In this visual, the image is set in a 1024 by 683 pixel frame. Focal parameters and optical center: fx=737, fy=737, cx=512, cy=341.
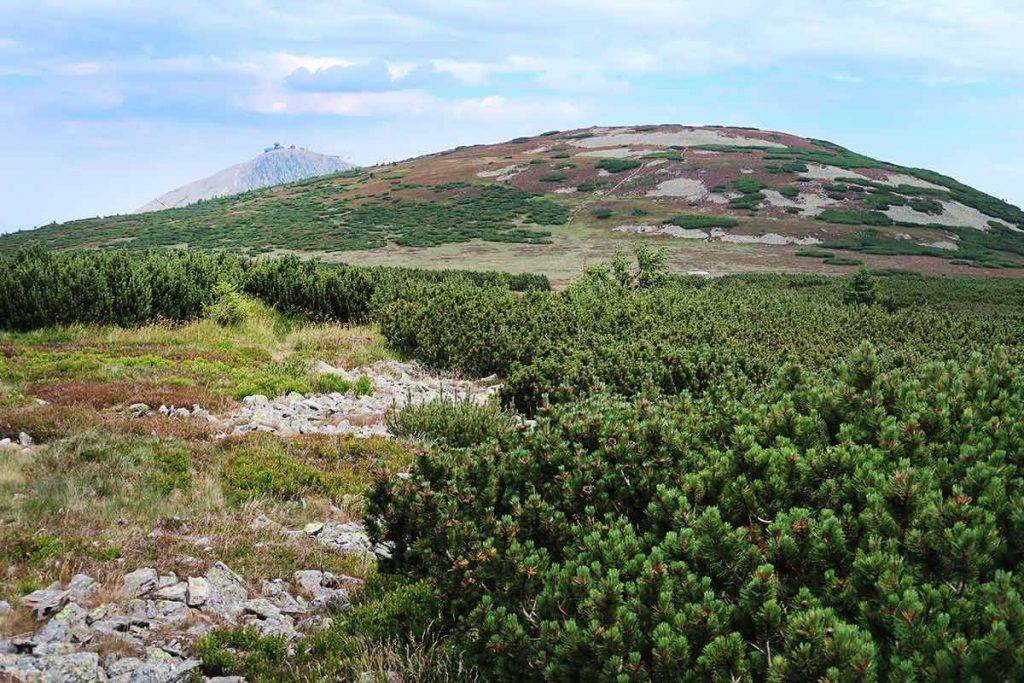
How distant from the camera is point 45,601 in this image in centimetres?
440

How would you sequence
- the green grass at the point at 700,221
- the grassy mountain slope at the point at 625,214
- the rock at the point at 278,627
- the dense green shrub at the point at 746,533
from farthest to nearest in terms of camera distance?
the green grass at the point at 700,221
the grassy mountain slope at the point at 625,214
the rock at the point at 278,627
the dense green shrub at the point at 746,533

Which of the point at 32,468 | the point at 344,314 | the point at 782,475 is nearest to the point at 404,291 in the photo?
the point at 344,314

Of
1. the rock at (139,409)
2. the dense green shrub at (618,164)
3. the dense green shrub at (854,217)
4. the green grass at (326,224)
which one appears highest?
the dense green shrub at (618,164)

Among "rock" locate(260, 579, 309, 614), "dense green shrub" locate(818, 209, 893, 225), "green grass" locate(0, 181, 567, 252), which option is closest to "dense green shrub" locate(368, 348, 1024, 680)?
"rock" locate(260, 579, 309, 614)

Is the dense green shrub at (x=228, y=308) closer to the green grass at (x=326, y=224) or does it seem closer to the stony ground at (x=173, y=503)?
the stony ground at (x=173, y=503)

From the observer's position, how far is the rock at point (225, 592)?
4.70m

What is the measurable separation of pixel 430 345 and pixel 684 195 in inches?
2382

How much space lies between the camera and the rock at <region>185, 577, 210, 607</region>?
4699 millimetres

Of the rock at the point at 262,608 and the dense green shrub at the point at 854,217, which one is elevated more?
the dense green shrub at the point at 854,217

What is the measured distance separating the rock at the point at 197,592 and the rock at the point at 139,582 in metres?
0.23

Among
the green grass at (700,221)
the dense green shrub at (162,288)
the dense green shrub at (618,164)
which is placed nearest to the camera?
the dense green shrub at (162,288)

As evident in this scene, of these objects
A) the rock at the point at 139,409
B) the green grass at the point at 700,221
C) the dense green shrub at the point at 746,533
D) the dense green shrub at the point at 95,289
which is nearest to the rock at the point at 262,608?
the dense green shrub at the point at 746,533

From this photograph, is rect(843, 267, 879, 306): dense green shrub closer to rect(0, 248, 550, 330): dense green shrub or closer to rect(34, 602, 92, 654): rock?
rect(0, 248, 550, 330): dense green shrub

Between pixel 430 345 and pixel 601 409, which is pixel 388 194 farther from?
pixel 601 409
